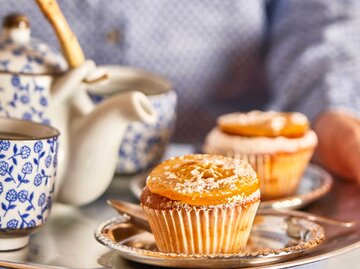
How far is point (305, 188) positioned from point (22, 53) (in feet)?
1.28

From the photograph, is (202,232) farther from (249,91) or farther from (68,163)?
(249,91)

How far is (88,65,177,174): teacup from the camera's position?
960 millimetres

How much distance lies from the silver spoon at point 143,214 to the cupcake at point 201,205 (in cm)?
5

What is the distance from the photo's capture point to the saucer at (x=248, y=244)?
662mm

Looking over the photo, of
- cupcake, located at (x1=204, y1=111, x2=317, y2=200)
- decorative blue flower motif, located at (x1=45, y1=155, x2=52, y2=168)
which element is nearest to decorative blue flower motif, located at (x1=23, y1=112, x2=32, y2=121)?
decorative blue flower motif, located at (x1=45, y1=155, x2=52, y2=168)

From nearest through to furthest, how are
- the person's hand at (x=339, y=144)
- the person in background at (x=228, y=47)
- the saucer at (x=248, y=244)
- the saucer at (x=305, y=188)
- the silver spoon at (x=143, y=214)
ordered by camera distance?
the saucer at (x=248, y=244) → the silver spoon at (x=143, y=214) → the saucer at (x=305, y=188) → the person's hand at (x=339, y=144) → the person in background at (x=228, y=47)

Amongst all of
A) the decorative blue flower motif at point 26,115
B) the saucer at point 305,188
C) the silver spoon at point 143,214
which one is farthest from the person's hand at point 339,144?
the decorative blue flower motif at point 26,115

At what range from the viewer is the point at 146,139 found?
0.97 meters

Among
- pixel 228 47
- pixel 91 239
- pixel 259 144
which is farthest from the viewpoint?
pixel 228 47

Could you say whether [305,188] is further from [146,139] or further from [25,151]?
[25,151]

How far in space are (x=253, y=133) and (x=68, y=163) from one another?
0.25m

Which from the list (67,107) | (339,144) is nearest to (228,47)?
(339,144)

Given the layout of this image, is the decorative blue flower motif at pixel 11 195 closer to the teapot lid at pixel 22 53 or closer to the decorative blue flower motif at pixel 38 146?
the decorative blue flower motif at pixel 38 146

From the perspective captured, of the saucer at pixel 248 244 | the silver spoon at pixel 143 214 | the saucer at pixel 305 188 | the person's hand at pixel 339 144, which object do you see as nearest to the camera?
the saucer at pixel 248 244
